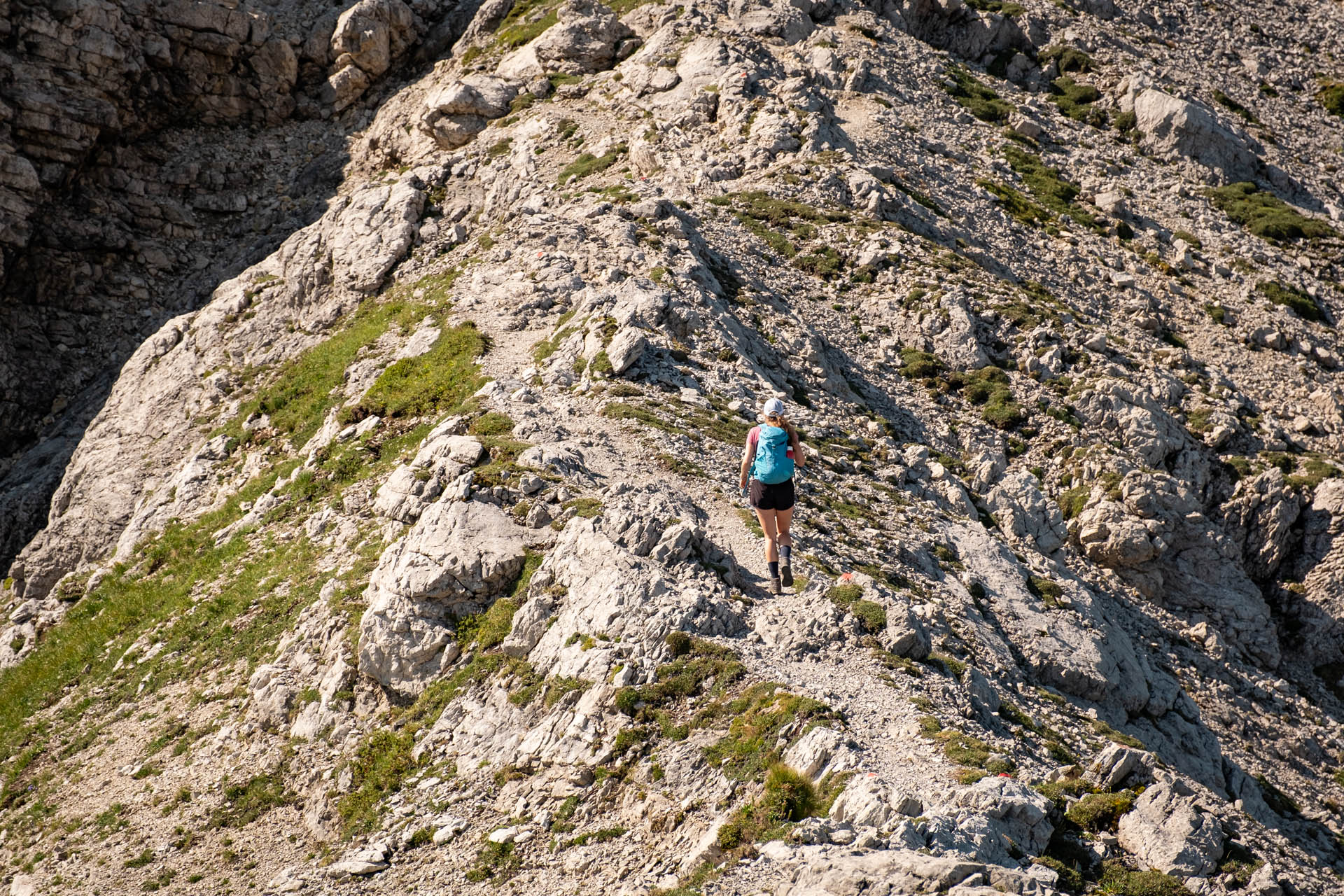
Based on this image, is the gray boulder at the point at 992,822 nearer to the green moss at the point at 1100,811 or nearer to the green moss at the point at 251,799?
the green moss at the point at 1100,811

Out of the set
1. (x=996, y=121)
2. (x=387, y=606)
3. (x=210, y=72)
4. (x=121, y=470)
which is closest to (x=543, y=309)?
(x=387, y=606)

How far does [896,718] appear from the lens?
16016mm

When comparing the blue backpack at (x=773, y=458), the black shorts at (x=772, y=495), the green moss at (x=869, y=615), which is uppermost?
the blue backpack at (x=773, y=458)

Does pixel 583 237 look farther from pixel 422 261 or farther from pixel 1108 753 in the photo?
pixel 1108 753

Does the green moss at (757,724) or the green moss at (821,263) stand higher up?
the green moss at (757,724)

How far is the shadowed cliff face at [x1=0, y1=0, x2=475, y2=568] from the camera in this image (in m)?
46.3

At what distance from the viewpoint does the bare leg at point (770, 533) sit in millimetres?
19359

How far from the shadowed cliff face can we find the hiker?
114ft

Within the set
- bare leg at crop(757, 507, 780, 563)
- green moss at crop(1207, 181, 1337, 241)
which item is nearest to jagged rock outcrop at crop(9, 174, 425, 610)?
bare leg at crop(757, 507, 780, 563)

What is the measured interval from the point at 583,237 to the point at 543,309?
392 centimetres

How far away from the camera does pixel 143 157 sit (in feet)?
168

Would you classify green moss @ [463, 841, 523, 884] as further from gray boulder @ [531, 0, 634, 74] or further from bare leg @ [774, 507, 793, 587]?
gray boulder @ [531, 0, 634, 74]

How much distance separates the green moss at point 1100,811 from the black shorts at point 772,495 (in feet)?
24.2

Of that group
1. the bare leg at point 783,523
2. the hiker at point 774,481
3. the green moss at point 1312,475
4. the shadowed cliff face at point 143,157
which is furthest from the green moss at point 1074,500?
the shadowed cliff face at point 143,157
